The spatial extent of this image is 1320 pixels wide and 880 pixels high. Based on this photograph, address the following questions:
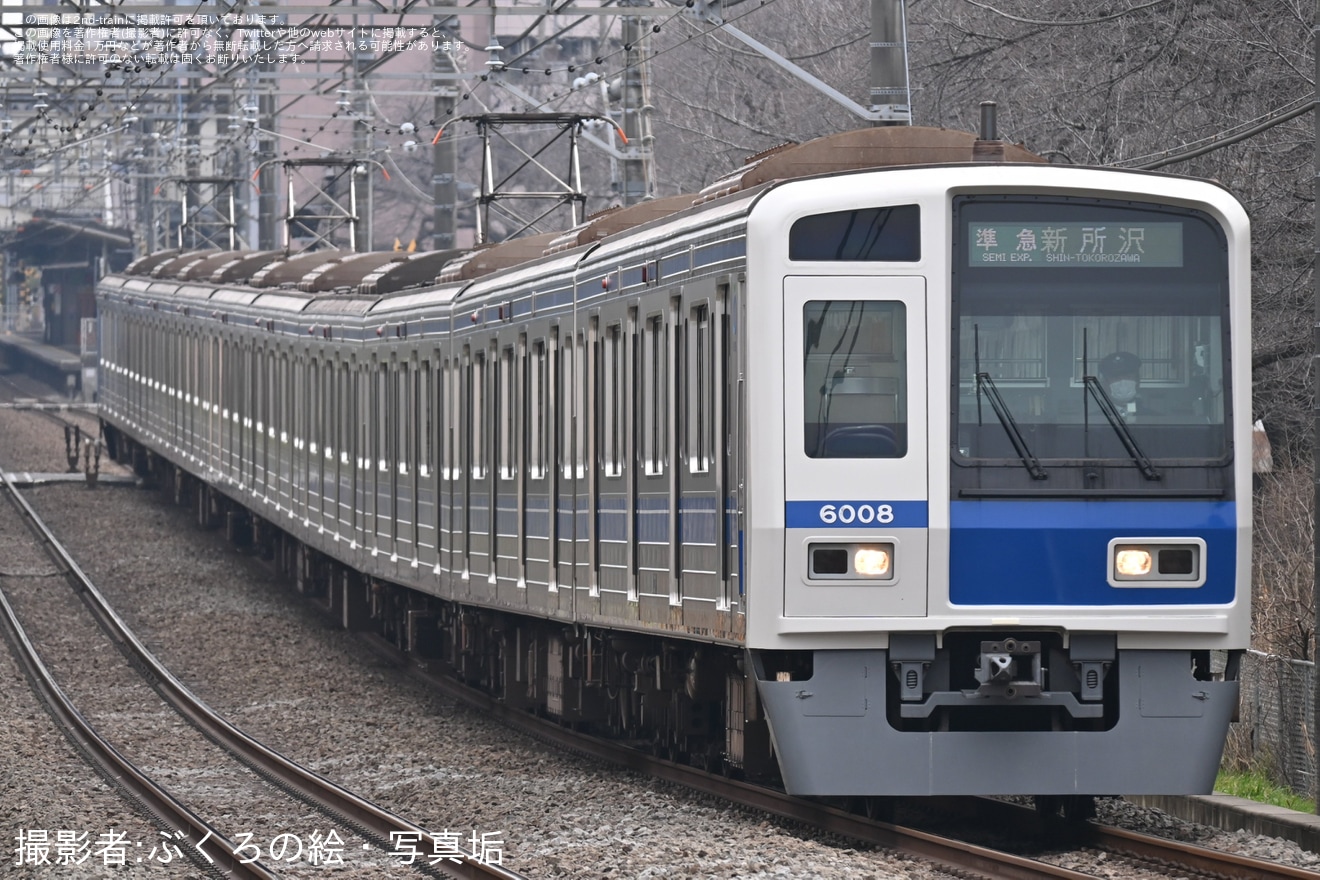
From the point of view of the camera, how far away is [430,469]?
17188 mm

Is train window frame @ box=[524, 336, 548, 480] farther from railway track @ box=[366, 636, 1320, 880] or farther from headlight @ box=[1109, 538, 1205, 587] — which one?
headlight @ box=[1109, 538, 1205, 587]

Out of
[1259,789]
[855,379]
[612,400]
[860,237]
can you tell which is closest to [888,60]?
[612,400]

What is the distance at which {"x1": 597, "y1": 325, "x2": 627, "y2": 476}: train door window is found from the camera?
11750 mm

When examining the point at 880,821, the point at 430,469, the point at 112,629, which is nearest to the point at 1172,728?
the point at 880,821

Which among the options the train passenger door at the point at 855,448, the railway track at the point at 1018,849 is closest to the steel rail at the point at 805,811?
the railway track at the point at 1018,849

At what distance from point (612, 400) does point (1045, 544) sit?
3.24m

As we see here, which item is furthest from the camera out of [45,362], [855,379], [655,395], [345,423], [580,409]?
[45,362]

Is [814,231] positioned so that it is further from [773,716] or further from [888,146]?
[773,716]

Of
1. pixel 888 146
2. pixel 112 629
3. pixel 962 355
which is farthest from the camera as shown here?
pixel 112 629

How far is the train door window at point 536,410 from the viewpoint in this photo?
44.7 feet

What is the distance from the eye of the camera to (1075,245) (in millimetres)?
A: 9297

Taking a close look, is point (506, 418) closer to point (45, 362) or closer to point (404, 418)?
point (404, 418)

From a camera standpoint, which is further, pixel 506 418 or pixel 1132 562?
pixel 506 418

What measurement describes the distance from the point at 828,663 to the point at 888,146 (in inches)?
92.8
